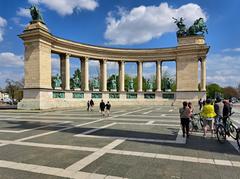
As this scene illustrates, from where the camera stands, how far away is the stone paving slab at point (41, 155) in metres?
7.40

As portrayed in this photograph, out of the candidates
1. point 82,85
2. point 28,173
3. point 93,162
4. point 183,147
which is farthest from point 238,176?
point 82,85

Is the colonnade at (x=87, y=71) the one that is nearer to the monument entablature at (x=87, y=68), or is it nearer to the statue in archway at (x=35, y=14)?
the monument entablature at (x=87, y=68)

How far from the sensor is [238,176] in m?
6.12

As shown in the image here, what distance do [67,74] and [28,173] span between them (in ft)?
123

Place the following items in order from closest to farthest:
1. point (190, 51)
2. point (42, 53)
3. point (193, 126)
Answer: point (193, 126) < point (42, 53) < point (190, 51)

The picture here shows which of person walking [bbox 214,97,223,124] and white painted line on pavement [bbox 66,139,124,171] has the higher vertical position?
person walking [bbox 214,97,223,124]

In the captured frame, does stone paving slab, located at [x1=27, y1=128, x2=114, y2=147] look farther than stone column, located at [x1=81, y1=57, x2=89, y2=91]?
No

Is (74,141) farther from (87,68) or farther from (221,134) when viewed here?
(87,68)

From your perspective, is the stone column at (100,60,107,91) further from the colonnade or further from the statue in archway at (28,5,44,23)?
the statue in archway at (28,5,44,23)

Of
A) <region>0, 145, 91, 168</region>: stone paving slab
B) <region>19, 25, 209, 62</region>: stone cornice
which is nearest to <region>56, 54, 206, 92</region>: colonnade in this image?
<region>19, 25, 209, 62</region>: stone cornice

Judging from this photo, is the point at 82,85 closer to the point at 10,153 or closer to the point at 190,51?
the point at 190,51

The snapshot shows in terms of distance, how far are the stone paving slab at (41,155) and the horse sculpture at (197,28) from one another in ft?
148

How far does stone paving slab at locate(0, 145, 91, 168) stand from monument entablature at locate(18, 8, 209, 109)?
86.7ft

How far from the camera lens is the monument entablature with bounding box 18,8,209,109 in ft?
118
